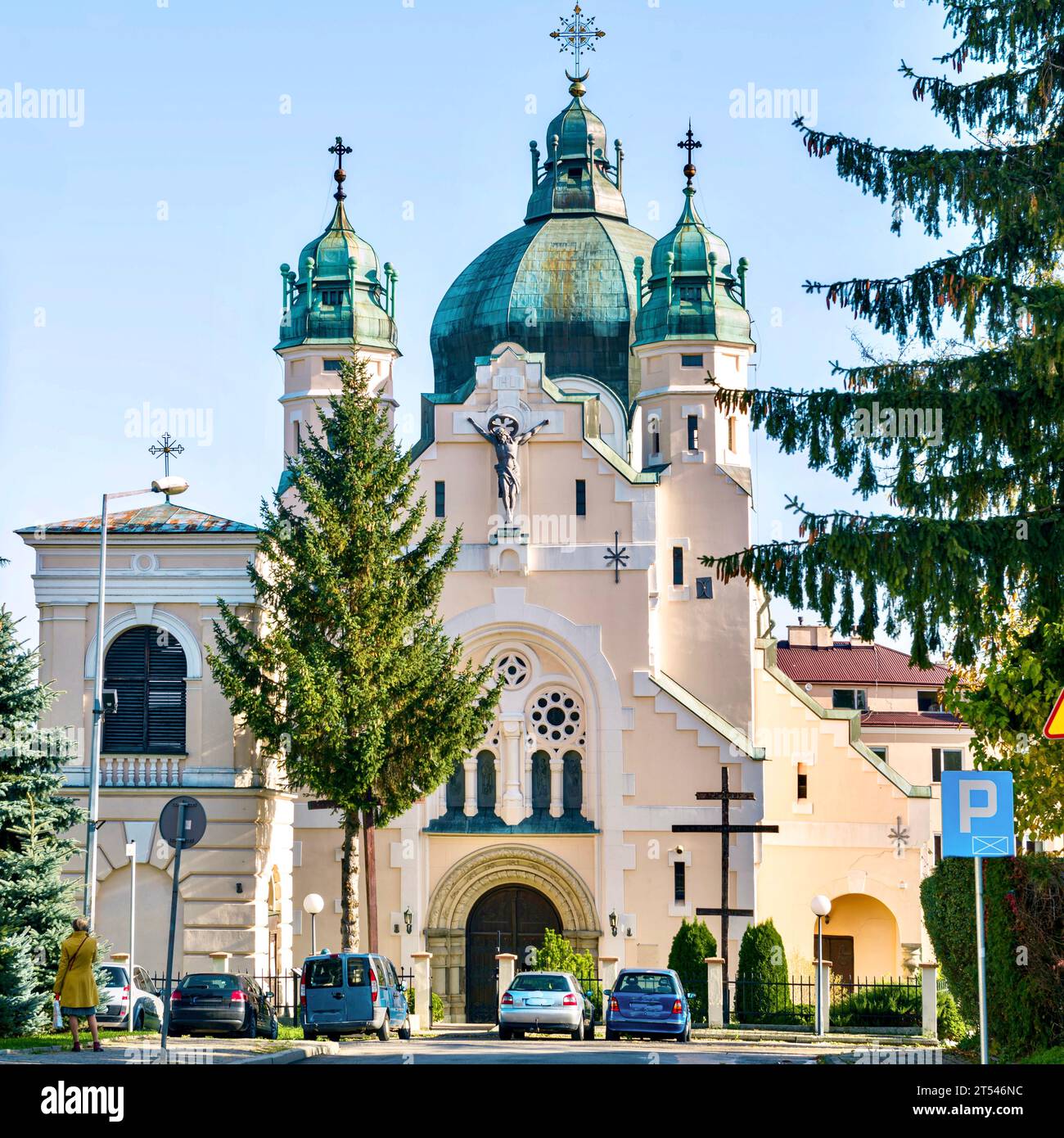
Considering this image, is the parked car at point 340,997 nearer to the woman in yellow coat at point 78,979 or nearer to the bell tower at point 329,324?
the woman in yellow coat at point 78,979

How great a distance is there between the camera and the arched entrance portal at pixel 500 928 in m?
47.8

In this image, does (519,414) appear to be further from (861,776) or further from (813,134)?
(813,134)

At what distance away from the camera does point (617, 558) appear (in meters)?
48.4

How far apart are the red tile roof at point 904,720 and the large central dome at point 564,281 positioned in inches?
969

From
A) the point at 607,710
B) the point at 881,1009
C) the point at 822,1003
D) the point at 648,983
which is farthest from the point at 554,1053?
the point at 607,710

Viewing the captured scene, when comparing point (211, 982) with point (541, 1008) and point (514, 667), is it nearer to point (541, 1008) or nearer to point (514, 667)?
point (541, 1008)

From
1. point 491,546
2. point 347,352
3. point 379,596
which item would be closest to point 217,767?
point 379,596

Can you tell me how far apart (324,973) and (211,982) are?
6.01 ft

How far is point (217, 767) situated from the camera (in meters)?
41.1

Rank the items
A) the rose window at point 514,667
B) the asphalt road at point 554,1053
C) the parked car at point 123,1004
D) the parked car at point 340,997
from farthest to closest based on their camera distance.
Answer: the rose window at point 514,667
the parked car at point 123,1004
the parked car at point 340,997
the asphalt road at point 554,1053

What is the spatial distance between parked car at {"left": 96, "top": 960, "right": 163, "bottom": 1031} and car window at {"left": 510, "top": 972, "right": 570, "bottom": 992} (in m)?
5.67

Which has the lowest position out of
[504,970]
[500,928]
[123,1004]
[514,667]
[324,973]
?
[123,1004]

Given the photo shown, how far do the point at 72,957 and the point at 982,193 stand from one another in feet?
42.2

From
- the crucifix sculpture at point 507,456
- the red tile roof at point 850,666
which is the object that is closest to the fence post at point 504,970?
the crucifix sculpture at point 507,456
